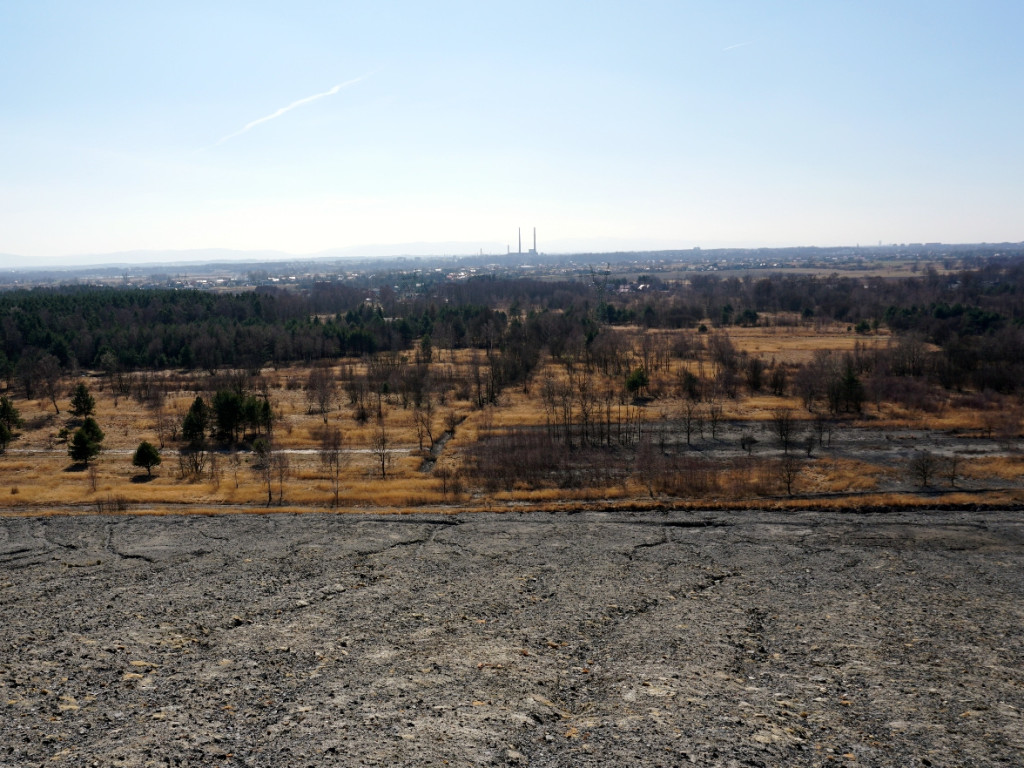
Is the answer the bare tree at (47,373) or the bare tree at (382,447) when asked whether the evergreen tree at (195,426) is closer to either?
the bare tree at (382,447)

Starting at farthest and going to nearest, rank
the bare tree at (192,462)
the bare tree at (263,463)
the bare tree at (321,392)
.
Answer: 1. the bare tree at (321,392)
2. the bare tree at (192,462)
3. the bare tree at (263,463)

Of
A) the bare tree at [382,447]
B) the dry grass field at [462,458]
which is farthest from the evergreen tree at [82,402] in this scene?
the bare tree at [382,447]

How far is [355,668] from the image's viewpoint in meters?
14.0

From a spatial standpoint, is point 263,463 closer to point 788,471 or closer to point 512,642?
point 512,642

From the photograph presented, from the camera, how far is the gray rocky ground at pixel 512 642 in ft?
37.1

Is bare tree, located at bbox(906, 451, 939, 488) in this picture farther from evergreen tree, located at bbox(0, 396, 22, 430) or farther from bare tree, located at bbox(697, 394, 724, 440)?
evergreen tree, located at bbox(0, 396, 22, 430)

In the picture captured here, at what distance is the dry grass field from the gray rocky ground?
428 centimetres

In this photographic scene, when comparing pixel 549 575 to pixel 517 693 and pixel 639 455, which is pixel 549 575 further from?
pixel 639 455

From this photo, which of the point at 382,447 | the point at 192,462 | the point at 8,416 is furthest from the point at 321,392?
the point at 8,416

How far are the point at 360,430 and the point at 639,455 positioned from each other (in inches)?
749

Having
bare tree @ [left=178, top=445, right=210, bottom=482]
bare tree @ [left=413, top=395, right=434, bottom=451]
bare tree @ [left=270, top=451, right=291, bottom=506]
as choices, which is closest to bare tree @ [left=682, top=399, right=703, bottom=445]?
bare tree @ [left=413, top=395, right=434, bottom=451]

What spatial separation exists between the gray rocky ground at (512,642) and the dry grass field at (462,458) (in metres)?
4.28

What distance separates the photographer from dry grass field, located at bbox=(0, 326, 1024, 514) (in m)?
28.4

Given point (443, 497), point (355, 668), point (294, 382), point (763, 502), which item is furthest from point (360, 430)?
point (355, 668)
